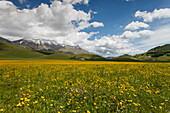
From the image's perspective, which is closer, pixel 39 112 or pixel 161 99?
pixel 39 112

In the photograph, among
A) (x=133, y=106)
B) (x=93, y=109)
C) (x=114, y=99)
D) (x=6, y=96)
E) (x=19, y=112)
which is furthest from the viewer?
(x=6, y=96)

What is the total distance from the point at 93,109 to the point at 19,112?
351cm

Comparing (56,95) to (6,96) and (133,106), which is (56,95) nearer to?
(6,96)

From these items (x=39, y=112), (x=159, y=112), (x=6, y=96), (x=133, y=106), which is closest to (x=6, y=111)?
(x=39, y=112)

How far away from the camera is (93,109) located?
4543 millimetres

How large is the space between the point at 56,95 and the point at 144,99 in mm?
5681

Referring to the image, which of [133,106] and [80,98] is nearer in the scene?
[133,106]

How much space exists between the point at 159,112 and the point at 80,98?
13.5 feet

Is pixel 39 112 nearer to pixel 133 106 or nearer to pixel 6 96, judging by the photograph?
pixel 6 96

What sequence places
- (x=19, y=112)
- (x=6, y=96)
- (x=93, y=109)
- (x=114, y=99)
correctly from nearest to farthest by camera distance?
1. (x=19, y=112)
2. (x=93, y=109)
3. (x=114, y=99)
4. (x=6, y=96)

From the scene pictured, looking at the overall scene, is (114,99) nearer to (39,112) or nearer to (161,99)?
(161,99)

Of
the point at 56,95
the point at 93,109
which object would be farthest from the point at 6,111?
the point at 93,109

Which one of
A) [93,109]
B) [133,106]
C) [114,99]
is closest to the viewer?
[93,109]

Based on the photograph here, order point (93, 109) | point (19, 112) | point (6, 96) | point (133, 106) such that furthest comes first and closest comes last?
point (6, 96), point (133, 106), point (93, 109), point (19, 112)
